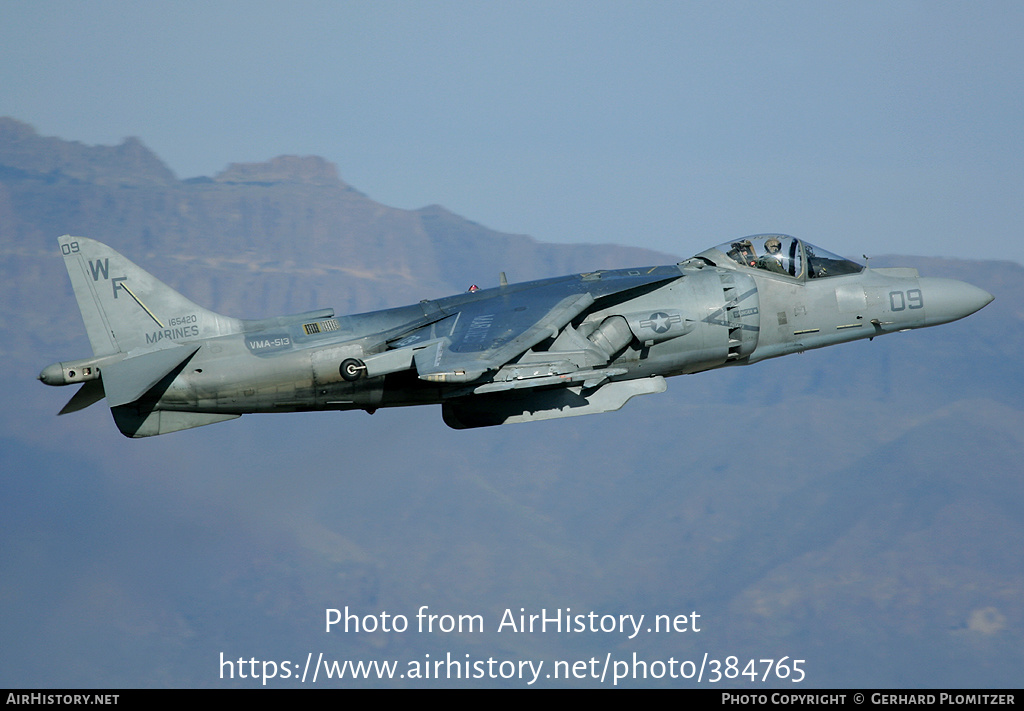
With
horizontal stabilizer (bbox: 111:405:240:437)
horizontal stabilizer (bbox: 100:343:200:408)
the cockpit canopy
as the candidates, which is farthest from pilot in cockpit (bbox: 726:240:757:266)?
horizontal stabilizer (bbox: 100:343:200:408)

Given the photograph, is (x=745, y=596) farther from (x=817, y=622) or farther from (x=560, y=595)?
(x=560, y=595)

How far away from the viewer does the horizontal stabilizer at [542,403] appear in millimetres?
21297

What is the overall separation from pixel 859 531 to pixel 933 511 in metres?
13.6

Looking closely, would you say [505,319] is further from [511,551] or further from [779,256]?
[511,551]

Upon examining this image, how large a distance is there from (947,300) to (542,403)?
9084mm

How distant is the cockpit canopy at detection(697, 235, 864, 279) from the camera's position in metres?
23.0

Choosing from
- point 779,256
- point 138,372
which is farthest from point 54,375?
point 779,256

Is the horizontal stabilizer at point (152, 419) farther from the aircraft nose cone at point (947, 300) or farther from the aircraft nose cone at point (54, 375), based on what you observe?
the aircraft nose cone at point (947, 300)

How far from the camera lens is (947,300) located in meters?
23.8

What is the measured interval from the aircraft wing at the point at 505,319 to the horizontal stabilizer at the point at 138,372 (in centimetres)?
400

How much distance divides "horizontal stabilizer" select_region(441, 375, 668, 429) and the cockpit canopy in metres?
3.15
